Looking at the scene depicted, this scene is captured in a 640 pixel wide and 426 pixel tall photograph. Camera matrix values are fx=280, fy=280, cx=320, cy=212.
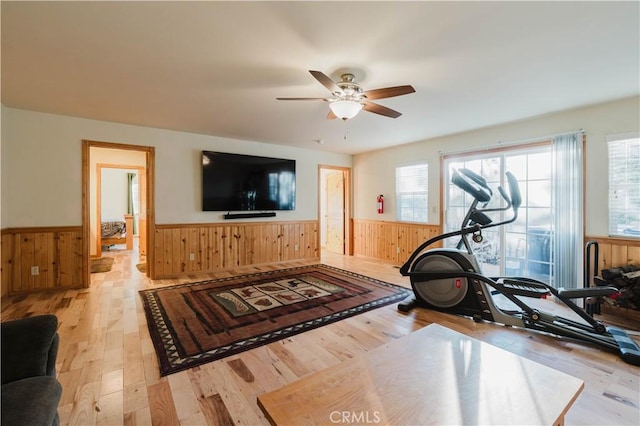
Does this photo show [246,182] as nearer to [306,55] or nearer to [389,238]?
[389,238]

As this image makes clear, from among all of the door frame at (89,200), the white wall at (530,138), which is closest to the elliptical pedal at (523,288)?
the white wall at (530,138)

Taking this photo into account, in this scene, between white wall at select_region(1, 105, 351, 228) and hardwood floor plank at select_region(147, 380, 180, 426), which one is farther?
white wall at select_region(1, 105, 351, 228)

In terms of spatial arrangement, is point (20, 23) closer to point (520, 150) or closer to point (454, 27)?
point (454, 27)

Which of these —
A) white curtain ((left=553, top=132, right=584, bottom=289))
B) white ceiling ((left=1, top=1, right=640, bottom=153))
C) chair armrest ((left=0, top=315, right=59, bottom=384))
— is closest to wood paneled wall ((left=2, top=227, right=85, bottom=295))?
white ceiling ((left=1, top=1, right=640, bottom=153))

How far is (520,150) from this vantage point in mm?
4035

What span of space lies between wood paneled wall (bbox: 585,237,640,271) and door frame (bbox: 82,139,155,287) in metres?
6.09

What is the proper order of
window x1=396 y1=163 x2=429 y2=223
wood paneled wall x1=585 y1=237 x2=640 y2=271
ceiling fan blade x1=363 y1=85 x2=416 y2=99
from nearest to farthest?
ceiling fan blade x1=363 y1=85 x2=416 y2=99 < wood paneled wall x1=585 y1=237 x2=640 y2=271 < window x1=396 y1=163 x2=429 y2=223

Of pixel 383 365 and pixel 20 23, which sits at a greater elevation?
pixel 20 23

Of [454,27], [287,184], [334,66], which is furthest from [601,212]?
[287,184]

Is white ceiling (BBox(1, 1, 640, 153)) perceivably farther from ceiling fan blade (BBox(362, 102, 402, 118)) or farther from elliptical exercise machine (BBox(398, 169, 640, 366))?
elliptical exercise machine (BBox(398, 169, 640, 366))

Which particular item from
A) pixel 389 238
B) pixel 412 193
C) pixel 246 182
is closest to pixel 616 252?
pixel 412 193

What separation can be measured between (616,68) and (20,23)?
4646 mm

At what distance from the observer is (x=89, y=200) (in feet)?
13.4

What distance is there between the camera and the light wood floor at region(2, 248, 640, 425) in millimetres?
1659
